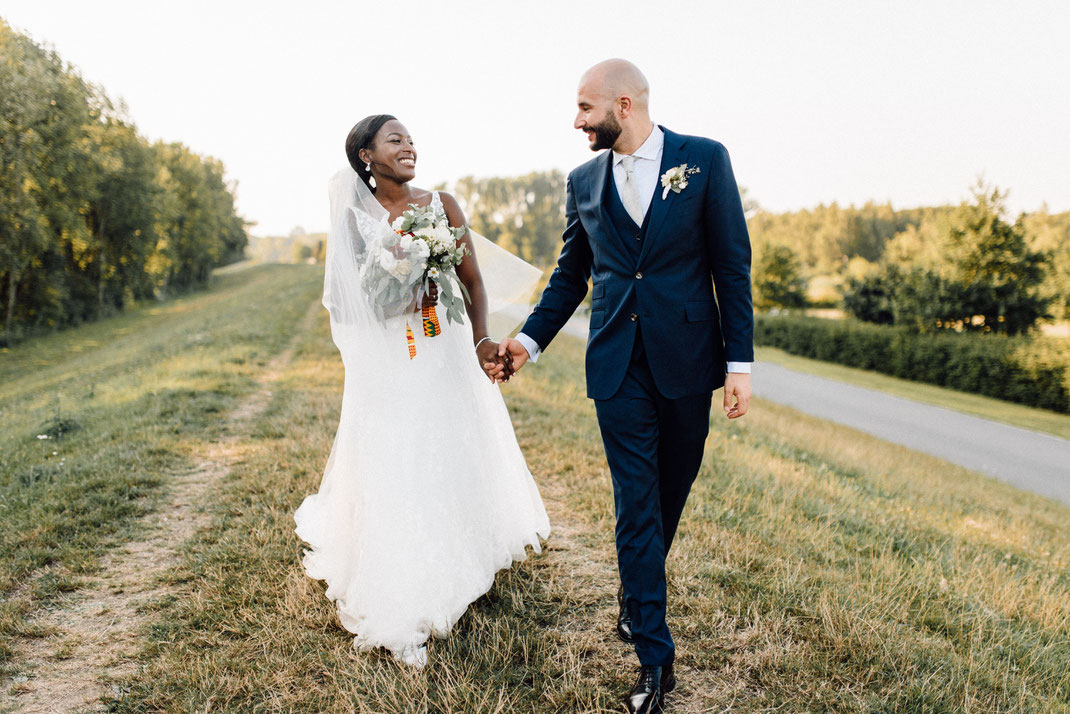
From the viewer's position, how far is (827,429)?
1410cm

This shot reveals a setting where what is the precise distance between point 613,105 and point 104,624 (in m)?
4.01

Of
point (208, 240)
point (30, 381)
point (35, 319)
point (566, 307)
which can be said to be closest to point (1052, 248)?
point (566, 307)

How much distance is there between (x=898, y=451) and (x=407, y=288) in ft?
40.9

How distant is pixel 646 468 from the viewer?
2.88 metres

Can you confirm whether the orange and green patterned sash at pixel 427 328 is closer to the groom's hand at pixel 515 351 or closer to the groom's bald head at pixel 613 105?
the groom's hand at pixel 515 351

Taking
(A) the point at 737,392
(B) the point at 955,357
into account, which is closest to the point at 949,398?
(B) the point at 955,357

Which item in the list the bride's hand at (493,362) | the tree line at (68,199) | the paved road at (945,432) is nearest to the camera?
the bride's hand at (493,362)

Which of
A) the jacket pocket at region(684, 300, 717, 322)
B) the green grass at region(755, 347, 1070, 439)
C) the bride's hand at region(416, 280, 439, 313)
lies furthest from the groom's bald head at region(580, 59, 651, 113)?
the green grass at region(755, 347, 1070, 439)

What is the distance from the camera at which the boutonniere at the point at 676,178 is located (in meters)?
2.77

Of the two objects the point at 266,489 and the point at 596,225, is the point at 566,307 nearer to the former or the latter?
the point at 596,225

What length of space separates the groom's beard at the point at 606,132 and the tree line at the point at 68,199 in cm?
2728

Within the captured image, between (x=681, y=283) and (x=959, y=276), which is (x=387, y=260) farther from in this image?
(x=959, y=276)

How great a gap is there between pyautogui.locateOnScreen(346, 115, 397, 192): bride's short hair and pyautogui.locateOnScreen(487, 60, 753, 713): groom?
129 cm

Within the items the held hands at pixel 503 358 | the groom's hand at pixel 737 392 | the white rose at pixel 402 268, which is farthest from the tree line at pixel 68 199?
the groom's hand at pixel 737 392
